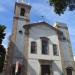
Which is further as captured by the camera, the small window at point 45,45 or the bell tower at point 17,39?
the small window at point 45,45

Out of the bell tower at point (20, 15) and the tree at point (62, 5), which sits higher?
the bell tower at point (20, 15)

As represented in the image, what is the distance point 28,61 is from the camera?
75.7 ft

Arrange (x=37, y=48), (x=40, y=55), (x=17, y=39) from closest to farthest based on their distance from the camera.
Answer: (x=17, y=39)
(x=40, y=55)
(x=37, y=48)

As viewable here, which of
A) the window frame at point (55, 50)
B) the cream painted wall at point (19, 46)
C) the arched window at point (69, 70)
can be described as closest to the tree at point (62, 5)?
the cream painted wall at point (19, 46)

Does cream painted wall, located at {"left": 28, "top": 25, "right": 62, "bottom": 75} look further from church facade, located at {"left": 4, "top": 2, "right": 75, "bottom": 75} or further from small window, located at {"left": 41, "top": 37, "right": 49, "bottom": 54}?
small window, located at {"left": 41, "top": 37, "right": 49, "bottom": 54}

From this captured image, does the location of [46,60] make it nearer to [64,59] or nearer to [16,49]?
[64,59]

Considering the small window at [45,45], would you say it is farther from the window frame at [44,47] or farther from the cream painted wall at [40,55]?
the cream painted wall at [40,55]

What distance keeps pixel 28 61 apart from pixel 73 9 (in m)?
11.6

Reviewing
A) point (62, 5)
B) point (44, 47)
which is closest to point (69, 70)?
point (44, 47)

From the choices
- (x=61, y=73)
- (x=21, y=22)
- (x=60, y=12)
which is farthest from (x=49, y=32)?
(x=60, y=12)

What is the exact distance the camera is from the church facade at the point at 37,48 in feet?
74.6

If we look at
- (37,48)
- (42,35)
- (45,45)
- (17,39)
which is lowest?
(37,48)

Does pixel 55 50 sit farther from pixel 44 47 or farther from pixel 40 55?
pixel 40 55

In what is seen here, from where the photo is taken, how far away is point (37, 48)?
24.2 m
